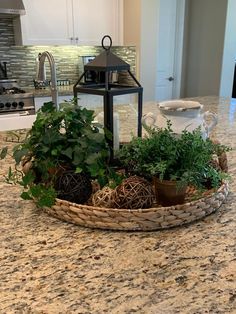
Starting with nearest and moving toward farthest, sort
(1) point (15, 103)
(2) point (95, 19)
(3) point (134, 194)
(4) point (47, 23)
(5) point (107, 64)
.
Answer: (3) point (134, 194) < (5) point (107, 64) < (1) point (15, 103) < (4) point (47, 23) < (2) point (95, 19)

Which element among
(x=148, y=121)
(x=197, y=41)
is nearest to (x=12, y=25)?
(x=197, y=41)

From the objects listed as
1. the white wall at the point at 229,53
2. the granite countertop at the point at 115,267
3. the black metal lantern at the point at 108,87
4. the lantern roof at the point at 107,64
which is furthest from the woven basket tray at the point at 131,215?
the white wall at the point at 229,53

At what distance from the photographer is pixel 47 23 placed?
3568 mm

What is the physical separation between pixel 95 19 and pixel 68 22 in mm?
344

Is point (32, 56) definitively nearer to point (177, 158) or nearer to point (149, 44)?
point (149, 44)

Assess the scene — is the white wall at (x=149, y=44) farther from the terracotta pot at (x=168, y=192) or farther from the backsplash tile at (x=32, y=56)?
the terracotta pot at (x=168, y=192)

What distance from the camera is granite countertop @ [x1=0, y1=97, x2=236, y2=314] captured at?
583mm

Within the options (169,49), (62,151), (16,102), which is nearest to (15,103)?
(16,102)

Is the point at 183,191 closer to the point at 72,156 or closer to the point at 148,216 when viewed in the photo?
the point at 148,216

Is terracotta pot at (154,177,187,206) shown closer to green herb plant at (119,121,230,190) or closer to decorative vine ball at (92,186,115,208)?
green herb plant at (119,121,230,190)

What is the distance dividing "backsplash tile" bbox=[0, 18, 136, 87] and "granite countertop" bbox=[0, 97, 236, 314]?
3.32m

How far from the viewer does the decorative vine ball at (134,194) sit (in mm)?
794

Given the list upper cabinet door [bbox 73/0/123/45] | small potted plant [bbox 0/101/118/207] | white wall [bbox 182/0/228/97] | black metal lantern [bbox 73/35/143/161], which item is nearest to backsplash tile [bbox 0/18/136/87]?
upper cabinet door [bbox 73/0/123/45]

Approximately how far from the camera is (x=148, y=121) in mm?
1118
